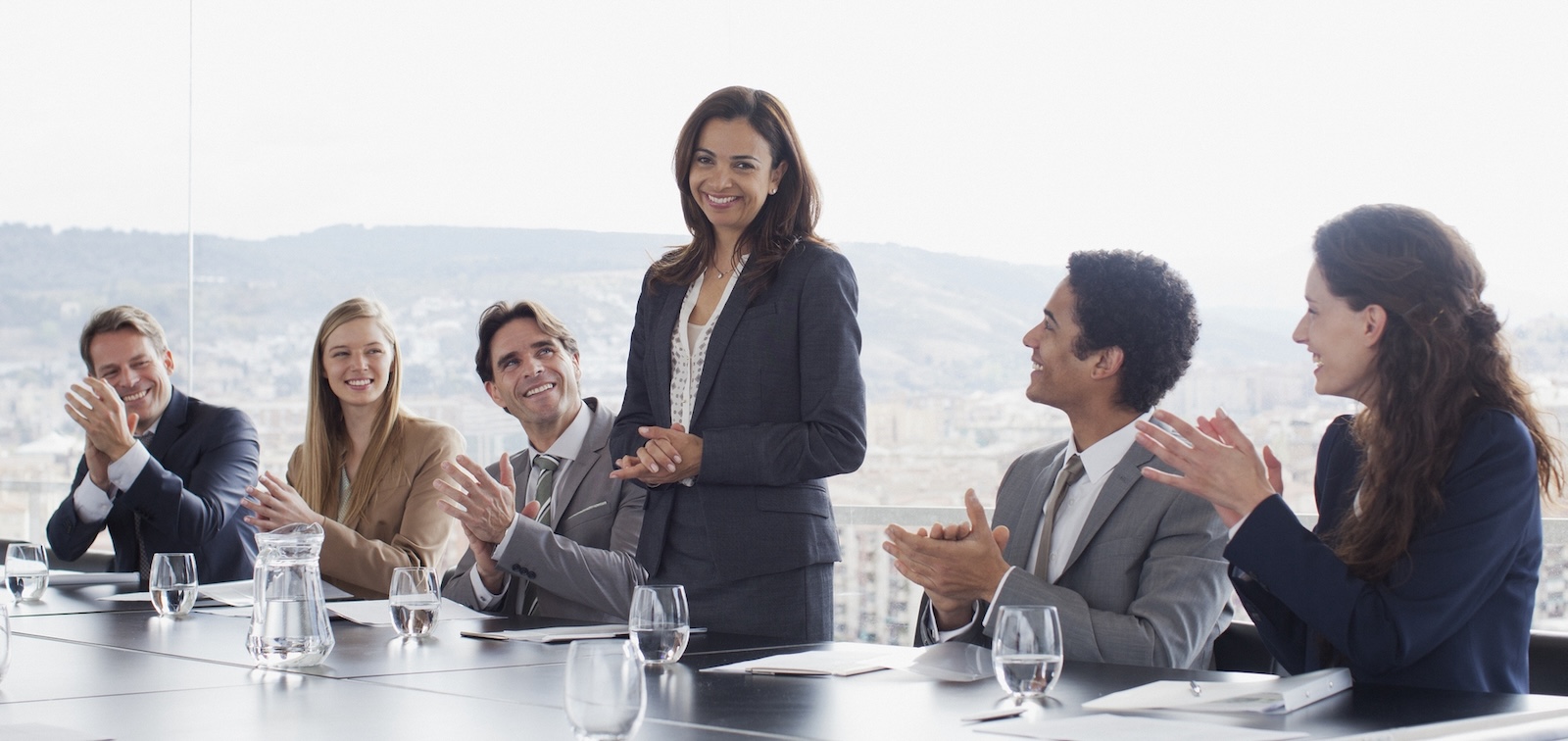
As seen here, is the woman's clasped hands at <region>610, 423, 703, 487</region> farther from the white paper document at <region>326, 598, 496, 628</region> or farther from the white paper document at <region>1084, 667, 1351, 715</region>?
the white paper document at <region>1084, 667, 1351, 715</region>

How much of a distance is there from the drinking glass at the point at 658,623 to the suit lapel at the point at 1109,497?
0.65 metres

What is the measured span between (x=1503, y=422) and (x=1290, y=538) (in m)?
0.27

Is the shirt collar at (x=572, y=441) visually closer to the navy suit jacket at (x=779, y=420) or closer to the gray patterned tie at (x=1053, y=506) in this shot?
the navy suit jacket at (x=779, y=420)

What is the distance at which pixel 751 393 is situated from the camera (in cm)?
247

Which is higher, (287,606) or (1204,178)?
(1204,178)

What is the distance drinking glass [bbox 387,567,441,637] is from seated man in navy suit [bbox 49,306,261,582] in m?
1.71

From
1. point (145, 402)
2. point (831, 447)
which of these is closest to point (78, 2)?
point (145, 402)

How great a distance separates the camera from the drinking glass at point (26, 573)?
2.86 m

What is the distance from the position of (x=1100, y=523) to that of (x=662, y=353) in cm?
86

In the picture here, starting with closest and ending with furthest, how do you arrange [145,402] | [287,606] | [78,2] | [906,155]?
[287,606]
[145,402]
[906,155]
[78,2]

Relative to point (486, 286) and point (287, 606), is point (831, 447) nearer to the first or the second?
point (287, 606)

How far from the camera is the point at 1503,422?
1.67 m

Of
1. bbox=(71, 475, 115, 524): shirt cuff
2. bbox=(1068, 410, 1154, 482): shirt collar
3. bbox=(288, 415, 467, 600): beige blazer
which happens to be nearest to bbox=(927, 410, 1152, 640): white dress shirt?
bbox=(1068, 410, 1154, 482): shirt collar

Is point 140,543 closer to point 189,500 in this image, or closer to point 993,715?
point 189,500
